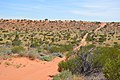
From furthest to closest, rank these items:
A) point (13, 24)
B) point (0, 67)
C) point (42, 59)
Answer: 1. point (13, 24)
2. point (42, 59)
3. point (0, 67)

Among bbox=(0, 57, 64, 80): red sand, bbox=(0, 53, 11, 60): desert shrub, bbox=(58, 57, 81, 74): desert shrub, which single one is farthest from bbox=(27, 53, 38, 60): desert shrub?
bbox=(58, 57, 81, 74): desert shrub

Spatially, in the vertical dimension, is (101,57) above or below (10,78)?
above

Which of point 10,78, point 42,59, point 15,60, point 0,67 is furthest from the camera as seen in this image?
point 42,59

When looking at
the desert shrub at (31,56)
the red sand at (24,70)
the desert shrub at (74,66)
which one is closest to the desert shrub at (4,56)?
the red sand at (24,70)

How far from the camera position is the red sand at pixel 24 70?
650 inches

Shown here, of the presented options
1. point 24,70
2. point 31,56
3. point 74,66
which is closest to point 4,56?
point 31,56

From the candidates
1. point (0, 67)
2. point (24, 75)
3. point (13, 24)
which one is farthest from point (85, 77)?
point (13, 24)

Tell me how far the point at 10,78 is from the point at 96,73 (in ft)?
15.5

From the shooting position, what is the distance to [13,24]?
97.2 meters

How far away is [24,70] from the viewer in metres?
18.7

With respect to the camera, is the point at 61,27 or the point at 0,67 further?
the point at 61,27

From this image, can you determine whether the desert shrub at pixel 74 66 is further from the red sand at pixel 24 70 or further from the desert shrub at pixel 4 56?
the desert shrub at pixel 4 56

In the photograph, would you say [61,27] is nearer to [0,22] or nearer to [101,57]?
[0,22]

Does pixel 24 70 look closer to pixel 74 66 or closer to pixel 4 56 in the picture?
pixel 74 66
